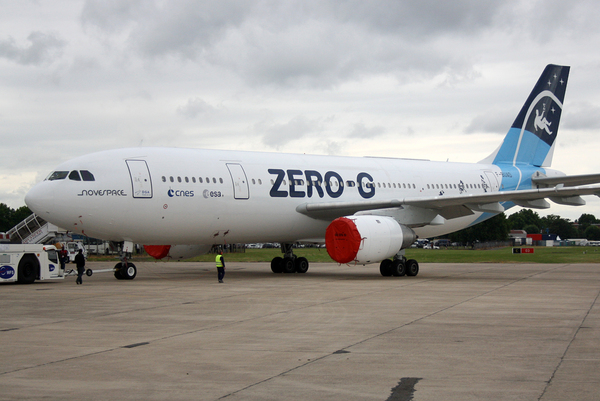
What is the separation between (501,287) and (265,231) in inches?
312

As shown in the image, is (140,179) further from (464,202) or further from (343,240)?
(464,202)

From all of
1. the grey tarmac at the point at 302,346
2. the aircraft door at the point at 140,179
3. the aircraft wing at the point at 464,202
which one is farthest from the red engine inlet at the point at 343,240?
the aircraft door at the point at 140,179

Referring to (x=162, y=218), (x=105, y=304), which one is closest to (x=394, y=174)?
(x=162, y=218)

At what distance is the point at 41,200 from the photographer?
17547mm

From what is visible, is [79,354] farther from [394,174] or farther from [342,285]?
[394,174]

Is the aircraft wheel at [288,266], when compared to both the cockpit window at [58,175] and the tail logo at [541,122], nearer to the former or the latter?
the cockpit window at [58,175]

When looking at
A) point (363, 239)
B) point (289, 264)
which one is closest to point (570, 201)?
point (363, 239)

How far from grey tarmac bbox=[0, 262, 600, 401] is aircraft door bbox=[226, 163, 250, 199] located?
5680mm

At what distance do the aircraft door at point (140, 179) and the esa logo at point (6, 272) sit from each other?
4.47 metres

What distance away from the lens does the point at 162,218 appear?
18.6 m

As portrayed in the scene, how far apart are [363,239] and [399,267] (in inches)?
115

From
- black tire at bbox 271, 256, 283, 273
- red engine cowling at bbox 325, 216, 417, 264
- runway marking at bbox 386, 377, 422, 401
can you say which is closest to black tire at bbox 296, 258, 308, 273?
black tire at bbox 271, 256, 283, 273

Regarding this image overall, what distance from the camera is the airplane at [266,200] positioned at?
706 inches

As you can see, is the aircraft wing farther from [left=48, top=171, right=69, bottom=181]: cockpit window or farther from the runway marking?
the runway marking
